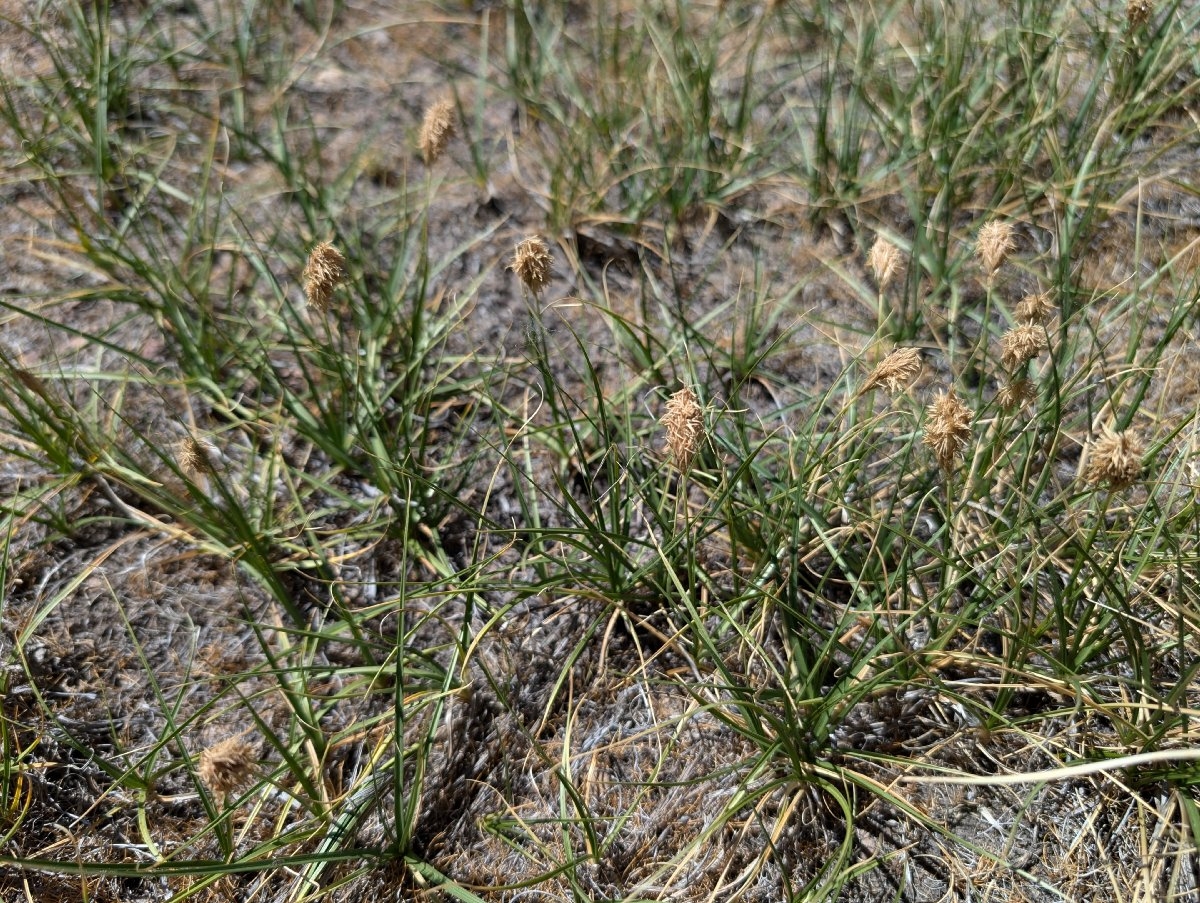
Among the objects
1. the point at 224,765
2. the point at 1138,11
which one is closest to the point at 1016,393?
the point at 1138,11

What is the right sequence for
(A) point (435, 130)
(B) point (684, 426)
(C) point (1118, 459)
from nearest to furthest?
(C) point (1118, 459) < (B) point (684, 426) < (A) point (435, 130)

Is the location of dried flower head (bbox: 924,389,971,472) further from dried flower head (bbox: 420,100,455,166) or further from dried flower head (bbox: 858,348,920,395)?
dried flower head (bbox: 420,100,455,166)

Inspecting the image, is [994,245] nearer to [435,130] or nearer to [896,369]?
[896,369]

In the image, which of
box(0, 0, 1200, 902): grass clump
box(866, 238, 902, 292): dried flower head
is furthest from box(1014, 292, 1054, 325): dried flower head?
box(866, 238, 902, 292): dried flower head

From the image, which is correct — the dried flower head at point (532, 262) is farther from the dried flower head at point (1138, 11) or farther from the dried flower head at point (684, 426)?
the dried flower head at point (1138, 11)

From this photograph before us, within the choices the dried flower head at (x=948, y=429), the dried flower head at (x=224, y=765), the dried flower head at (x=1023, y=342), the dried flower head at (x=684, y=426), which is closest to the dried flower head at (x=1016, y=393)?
the dried flower head at (x=1023, y=342)

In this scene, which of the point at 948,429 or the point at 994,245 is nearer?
the point at 948,429

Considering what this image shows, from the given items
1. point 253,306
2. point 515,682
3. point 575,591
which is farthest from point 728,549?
point 253,306
